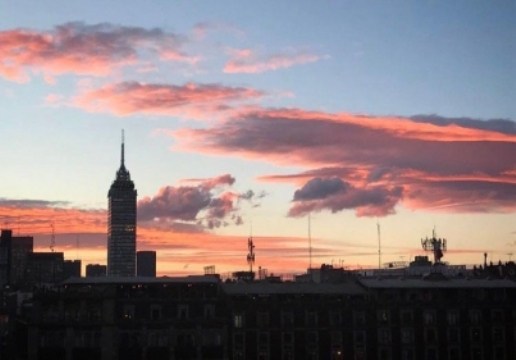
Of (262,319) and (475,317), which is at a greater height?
(262,319)

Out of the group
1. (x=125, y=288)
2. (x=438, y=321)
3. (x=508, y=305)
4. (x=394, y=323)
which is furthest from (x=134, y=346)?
(x=508, y=305)

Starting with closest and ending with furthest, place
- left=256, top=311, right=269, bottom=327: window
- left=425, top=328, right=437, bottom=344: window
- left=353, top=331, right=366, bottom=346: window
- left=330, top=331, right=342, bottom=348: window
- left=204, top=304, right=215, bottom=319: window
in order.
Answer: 1. left=204, top=304, right=215, bottom=319: window
2. left=256, top=311, right=269, bottom=327: window
3. left=330, top=331, right=342, bottom=348: window
4. left=353, top=331, right=366, bottom=346: window
5. left=425, top=328, right=437, bottom=344: window

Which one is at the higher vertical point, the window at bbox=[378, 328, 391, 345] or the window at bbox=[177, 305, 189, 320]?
the window at bbox=[177, 305, 189, 320]

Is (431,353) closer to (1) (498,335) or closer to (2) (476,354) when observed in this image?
(2) (476,354)

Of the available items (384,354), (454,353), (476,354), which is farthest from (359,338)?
(476,354)

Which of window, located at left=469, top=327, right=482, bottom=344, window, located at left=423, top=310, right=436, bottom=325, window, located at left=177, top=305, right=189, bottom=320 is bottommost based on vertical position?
window, located at left=469, top=327, right=482, bottom=344

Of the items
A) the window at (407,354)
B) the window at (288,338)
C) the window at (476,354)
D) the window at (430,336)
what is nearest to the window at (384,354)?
the window at (407,354)

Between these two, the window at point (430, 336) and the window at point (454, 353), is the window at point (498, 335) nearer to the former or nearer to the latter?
the window at point (454, 353)

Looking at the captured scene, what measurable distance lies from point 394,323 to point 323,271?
57.5 meters

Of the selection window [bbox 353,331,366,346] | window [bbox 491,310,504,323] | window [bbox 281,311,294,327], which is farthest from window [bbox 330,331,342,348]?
window [bbox 491,310,504,323]

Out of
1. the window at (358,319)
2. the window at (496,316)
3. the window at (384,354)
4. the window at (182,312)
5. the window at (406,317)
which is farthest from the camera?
the window at (496,316)

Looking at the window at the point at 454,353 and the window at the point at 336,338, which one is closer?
the window at the point at 336,338

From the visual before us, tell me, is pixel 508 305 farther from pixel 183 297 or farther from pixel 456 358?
pixel 183 297

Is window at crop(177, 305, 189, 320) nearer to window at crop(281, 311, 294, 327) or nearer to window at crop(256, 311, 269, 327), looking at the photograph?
window at crop(256, 311, 269, 327)
